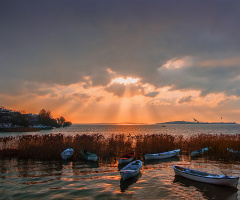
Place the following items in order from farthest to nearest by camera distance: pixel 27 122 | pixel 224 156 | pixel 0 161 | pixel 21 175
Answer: pixel 27 122
pixel 224 156
pixel 0 161
pixel 21 175

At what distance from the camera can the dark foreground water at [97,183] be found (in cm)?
1242

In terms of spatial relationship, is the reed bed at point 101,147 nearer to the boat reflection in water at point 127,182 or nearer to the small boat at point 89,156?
the small boat at point 89,156

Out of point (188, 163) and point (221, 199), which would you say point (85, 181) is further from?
point (188, 163)

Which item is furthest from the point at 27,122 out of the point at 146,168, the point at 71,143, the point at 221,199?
the point at 221,199

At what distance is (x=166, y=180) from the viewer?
15.5 meters

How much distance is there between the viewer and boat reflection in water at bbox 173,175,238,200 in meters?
12.3

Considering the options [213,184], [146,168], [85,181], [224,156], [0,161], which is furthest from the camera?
[224,156]

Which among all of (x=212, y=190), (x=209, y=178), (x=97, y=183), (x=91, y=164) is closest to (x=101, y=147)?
(x=91, y=164)

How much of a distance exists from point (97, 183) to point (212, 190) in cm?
807

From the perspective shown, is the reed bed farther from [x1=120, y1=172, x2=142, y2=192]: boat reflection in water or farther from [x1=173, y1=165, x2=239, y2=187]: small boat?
[x1=173, y1=165, x2=239, y2=187]: small boat

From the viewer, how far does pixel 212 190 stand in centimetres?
1330

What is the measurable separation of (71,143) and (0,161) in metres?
8.17

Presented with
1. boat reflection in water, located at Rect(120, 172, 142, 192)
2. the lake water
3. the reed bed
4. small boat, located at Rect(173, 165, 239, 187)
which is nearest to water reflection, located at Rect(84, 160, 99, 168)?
the lake water

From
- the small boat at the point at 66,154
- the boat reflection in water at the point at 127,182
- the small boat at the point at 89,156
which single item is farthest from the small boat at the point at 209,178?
the small boat at the point at 66,154
